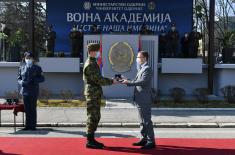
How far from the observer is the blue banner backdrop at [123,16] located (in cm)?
2492

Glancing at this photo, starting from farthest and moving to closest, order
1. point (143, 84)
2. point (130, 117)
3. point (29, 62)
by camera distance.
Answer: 1. point (130, 117)
2. point (29, 62)
3. point (143, 84)

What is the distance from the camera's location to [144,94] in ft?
35.7

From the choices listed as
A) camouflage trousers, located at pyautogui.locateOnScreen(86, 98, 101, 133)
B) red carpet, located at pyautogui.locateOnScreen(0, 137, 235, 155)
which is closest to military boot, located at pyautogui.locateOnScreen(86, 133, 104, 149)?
red carpet, located at pyautogui.locateOnScreen(0, 137, 235, 155)

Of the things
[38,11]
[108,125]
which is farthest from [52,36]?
[38,11]

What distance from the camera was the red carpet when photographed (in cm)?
1061

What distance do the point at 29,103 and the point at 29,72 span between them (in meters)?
0.80

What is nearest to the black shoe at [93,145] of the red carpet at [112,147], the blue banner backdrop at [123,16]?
the red carpet at [112,147]

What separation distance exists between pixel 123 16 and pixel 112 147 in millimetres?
14408

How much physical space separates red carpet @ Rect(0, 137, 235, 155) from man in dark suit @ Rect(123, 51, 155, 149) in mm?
390

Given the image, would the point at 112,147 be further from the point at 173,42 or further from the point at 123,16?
the point at 123,16

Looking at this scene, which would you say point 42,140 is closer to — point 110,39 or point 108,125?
point 108,125

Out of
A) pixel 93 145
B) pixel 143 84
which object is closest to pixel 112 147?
pixel 93 145

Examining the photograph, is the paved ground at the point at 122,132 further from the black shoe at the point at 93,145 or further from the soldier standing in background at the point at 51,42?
the soldier standing in background at the point at 51,42

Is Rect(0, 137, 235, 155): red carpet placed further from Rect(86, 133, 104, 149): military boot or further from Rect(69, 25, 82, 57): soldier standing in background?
Rect(69, 25, 82, 57): soldier standing in background
